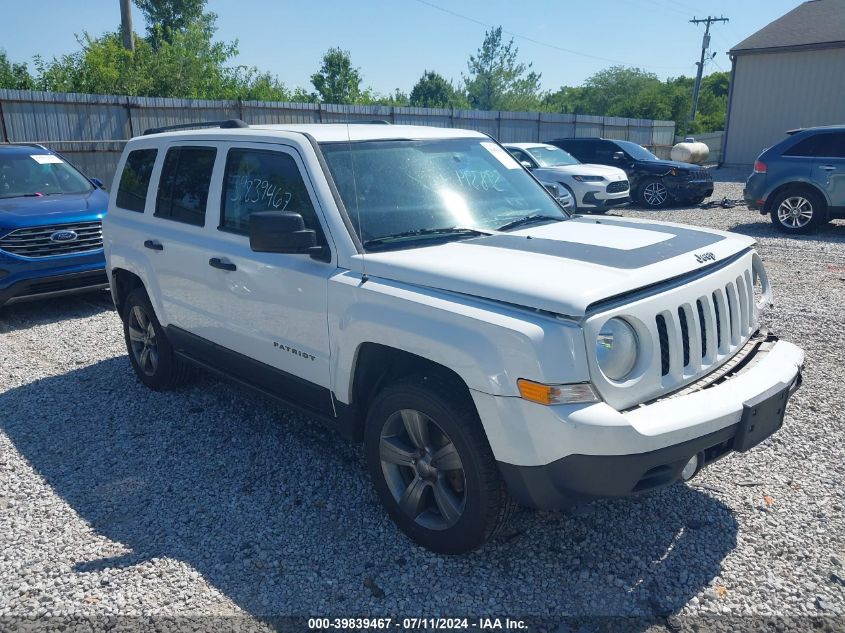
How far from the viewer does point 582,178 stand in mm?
14398

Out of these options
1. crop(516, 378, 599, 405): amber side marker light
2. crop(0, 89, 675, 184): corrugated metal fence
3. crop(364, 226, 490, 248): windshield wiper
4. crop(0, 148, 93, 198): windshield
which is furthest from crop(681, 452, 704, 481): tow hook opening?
crop(0, 89, 675, 184): corrugated metal fence

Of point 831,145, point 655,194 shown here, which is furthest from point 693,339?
point 655,194

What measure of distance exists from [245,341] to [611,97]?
3315 inches

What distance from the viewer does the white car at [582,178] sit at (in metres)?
14.2

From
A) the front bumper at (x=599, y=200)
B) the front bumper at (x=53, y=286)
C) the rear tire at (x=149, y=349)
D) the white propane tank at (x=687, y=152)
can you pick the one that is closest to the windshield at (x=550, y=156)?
the front bumper at (x=599, y=200)

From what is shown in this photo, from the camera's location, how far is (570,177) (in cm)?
1448

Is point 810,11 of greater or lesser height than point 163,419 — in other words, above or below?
above

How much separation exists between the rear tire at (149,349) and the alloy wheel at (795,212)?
11041 mm

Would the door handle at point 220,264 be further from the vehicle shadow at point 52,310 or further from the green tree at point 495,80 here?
the green tree at point 495,80

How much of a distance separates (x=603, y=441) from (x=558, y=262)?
884 millimetres

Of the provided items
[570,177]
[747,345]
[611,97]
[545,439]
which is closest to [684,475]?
[545,439]

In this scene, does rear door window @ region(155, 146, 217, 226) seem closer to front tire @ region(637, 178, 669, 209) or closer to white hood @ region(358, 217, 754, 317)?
white hood @ region(358, 217, 754, 317)

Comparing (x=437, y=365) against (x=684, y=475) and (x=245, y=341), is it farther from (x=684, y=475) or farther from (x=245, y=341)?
(x=245, y=341)

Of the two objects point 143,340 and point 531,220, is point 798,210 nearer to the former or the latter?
point 531,220
